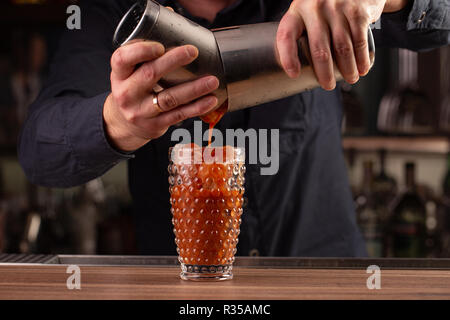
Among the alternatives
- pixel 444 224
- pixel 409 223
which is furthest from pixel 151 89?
pixel 444 224

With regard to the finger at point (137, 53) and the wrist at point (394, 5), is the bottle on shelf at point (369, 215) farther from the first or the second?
the finger at point (137, 53)

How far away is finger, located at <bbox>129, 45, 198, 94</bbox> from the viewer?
0.79 m

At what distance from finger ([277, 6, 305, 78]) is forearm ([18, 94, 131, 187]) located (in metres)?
0.38

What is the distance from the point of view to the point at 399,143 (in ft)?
7.34

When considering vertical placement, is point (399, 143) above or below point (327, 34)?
below

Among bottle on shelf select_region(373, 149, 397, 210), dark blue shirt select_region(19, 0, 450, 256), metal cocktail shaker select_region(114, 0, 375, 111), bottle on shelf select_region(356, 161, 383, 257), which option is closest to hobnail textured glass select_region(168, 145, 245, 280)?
metal cocktail shaker select_region(114, 0, 375, 111)

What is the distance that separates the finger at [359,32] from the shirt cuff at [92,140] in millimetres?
461

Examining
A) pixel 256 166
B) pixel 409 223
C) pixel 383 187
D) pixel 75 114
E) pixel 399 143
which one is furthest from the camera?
pixel 383 187

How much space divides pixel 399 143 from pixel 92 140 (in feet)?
4.70

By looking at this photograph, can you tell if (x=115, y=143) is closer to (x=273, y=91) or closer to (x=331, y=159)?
(x=273, y=91)

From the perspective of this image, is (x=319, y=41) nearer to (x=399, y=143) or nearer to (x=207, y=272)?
(x=207, y=272)

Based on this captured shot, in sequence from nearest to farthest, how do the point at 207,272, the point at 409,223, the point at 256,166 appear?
the point at 207,272 → the point at 256,166 → the point at 409,223
